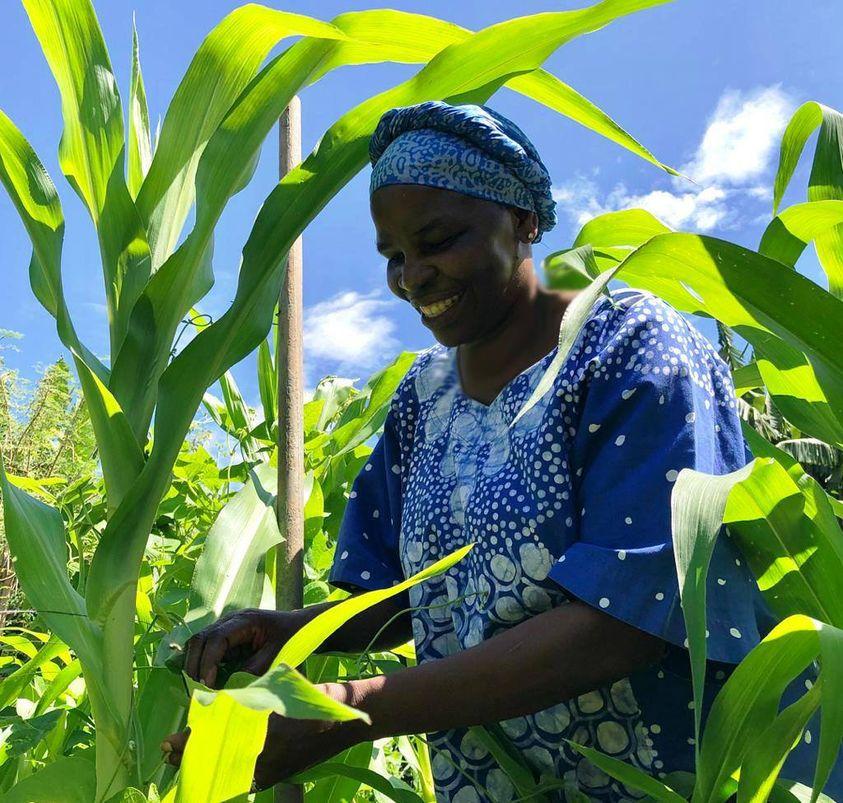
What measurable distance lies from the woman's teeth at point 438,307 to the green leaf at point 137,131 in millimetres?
305

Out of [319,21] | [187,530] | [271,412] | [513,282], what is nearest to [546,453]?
[513,282]

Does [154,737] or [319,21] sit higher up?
[319,21]

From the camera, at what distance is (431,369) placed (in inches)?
43.4

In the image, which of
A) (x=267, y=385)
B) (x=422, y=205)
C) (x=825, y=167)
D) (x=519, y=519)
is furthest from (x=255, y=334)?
(x=267, y=385)

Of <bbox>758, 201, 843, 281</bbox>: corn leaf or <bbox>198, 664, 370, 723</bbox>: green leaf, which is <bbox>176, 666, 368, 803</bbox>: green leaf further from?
<bbox>758, 201, 843, 281</bbox>: corn leaf

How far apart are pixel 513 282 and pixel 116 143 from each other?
15.6 inches

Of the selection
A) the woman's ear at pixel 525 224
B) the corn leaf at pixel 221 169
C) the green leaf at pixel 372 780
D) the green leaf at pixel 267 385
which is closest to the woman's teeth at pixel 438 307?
the woman's ear at pixel 525 224

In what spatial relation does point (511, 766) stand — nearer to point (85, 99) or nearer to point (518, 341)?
point (518, 341)

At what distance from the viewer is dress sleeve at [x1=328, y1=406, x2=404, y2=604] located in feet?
3.39

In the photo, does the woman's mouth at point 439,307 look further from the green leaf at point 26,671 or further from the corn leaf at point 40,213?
the green leaf at point 26,671

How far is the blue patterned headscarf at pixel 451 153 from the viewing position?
86 cm

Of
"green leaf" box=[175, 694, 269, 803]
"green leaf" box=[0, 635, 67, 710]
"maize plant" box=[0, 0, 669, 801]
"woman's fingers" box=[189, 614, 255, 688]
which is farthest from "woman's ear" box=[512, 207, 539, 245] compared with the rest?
"green leaf" box=[0, 635, 67, 710]

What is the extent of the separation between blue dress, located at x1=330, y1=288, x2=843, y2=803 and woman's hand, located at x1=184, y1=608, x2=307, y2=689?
0.48 feet

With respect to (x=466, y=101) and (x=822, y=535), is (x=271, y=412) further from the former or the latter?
(x=822, y=535)
